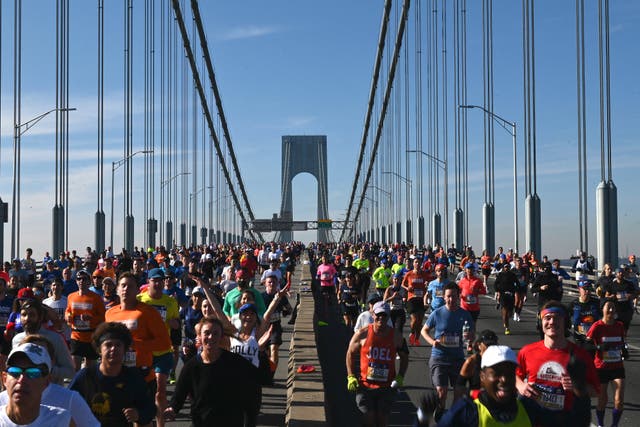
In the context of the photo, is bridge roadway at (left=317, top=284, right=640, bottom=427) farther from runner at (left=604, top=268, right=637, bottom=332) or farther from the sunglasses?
the sunglasses

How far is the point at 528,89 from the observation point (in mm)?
36156

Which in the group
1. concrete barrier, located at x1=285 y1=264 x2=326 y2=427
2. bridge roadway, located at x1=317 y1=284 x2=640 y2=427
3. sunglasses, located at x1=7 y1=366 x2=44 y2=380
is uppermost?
sunglasses, located at x1=7 y1=366 x2=44 y2=380

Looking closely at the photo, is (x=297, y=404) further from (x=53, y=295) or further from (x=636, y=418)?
(x=53, y=295)

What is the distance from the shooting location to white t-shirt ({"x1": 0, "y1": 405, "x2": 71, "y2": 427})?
3553mm

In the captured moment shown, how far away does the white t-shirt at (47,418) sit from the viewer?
140 inches

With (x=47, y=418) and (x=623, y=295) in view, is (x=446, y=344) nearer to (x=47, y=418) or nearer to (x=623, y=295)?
(x=47, y=418)

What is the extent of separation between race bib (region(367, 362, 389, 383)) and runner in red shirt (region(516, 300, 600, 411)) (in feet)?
5.67

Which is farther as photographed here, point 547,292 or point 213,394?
point 547,292

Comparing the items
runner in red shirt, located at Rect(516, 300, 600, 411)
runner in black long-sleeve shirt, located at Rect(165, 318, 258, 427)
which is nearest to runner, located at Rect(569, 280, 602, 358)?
runner in red shirt, located at Rect(516, 300, 600, 411)

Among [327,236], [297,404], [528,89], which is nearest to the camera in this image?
[297,404]

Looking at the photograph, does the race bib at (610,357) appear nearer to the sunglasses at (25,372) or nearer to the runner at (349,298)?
the sunglasses at (25,372)

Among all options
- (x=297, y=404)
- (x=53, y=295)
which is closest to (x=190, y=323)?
(x=53, y=295)

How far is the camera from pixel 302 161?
17812cm

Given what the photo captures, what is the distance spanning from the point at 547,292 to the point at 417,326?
229cm
